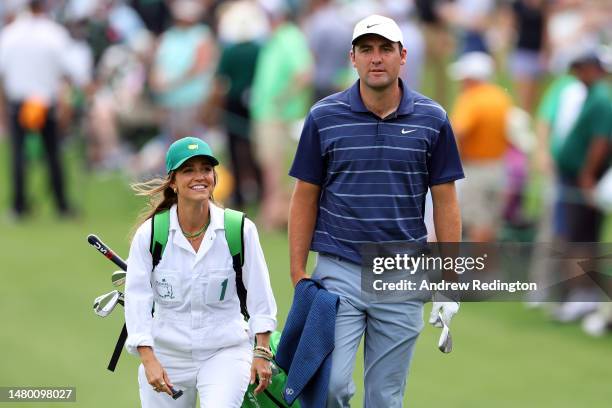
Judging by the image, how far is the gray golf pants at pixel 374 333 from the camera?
23.9 ft

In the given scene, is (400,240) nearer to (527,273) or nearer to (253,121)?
(527,273)

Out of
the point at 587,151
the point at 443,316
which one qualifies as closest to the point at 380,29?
the point at 443,316

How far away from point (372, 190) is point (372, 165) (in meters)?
0.12

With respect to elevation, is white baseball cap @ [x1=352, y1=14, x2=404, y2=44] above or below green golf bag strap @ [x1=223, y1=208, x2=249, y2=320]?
above

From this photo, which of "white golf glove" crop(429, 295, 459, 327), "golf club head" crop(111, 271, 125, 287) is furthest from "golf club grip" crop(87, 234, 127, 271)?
"white golf glove" crop(429, 295, 459, 327)

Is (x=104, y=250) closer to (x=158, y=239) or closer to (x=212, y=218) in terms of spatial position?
(x=158, y=239)

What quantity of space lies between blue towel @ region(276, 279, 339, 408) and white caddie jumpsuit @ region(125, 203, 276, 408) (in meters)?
0.19

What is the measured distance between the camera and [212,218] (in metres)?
7.15

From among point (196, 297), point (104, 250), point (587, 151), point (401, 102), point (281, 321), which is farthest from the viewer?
point (587, 151)

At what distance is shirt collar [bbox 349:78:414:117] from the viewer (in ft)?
23.7

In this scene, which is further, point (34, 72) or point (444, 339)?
point (34, 72)

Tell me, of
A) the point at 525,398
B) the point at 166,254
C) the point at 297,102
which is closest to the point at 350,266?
the point at 166,254

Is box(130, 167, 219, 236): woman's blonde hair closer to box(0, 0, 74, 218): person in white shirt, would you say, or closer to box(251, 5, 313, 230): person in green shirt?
box(251, 5, 313, 230): person in green shirt

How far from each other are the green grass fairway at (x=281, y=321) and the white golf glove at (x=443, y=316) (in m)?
3.42
